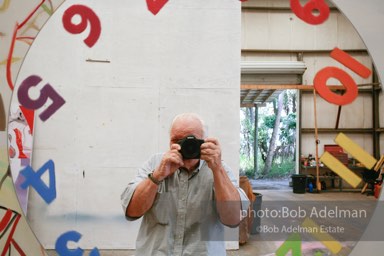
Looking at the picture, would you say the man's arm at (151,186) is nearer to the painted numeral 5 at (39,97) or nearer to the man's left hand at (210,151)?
the man's left hand at (210,151)

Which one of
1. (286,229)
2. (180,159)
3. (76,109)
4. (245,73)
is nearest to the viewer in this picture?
(180,159)

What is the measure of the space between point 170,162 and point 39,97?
0.37 meters

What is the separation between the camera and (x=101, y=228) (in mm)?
937

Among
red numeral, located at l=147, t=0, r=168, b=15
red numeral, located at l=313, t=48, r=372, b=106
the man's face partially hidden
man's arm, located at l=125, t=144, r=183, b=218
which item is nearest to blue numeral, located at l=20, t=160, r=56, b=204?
A: man's arm, located at l=125, t=144, r=183, b=218

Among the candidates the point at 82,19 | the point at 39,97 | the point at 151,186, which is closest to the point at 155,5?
the point at 82,19

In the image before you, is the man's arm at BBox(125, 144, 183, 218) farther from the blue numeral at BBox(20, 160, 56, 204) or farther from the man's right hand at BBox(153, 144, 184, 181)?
the blue numeral at BBox(20, 160, 56, 204)

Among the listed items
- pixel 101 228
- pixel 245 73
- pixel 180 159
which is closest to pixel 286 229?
pixel 180 159

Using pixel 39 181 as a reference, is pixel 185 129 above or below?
above

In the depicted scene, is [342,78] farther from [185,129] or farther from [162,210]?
[162,210]

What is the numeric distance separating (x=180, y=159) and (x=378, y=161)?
406 mm

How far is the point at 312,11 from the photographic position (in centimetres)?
68

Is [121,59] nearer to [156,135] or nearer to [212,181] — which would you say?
[156,135]

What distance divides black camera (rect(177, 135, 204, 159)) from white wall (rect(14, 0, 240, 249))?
329 millimetres

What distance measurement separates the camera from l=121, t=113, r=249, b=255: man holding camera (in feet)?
2.10
